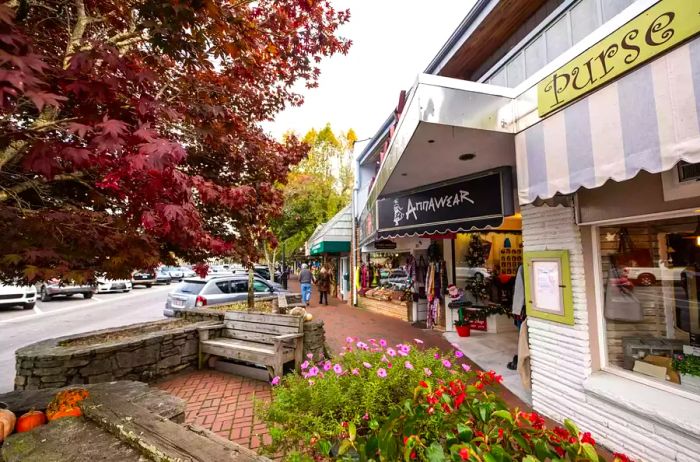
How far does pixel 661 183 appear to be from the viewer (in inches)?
111

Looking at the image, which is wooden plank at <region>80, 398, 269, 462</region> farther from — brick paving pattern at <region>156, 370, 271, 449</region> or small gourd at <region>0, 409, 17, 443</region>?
brick paving pattern at <region>156, 370, 271, 449</region>

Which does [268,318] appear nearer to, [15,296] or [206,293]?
[206,293]

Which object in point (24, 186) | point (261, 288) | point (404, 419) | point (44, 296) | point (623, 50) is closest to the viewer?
point (404, 419)

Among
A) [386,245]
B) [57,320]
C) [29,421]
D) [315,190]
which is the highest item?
[315,190]

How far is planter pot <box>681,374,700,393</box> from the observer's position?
2893mm

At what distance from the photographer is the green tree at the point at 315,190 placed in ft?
79.7

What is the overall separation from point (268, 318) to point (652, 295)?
16.9 feet

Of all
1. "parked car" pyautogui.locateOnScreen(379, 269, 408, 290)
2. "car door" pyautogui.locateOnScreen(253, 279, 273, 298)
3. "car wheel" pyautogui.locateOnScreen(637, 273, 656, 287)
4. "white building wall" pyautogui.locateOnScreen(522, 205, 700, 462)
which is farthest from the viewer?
"parked car" pyautogui.locateOnScreen(379, 269, 408, 290)

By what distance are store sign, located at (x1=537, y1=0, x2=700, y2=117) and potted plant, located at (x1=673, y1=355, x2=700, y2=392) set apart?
2.66 m

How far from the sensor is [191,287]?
8.68 m

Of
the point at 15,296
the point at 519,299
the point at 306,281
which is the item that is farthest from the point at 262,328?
the point at 15,296

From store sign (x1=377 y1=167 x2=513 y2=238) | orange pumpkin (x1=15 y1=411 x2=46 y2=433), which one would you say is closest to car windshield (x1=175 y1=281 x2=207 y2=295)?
store sign (x1=377 y1=167 x2=513 y2=238)

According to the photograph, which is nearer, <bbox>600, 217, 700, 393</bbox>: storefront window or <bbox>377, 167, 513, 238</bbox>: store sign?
<bbox>600, 217, 700, 393</bbox>: storefront window

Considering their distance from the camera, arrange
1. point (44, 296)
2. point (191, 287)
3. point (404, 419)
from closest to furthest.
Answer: point (404, 419) → point (191, 287) → point (44, 296)
